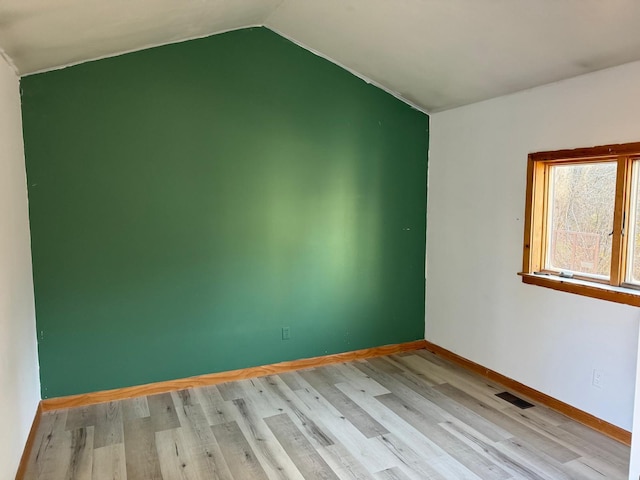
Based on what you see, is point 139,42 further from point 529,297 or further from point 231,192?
point 529,297

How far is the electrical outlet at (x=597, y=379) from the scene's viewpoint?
9.38 ft

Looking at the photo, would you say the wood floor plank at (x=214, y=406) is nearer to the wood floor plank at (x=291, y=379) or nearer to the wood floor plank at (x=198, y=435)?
the wood floor plank at (x=198, y=435)

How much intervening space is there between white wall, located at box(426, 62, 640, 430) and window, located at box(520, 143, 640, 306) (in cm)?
8

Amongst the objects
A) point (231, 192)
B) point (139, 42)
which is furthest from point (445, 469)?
point (139, 42)

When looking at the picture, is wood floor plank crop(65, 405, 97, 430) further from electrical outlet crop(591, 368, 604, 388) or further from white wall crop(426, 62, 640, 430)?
electrical outlet crop(591, 368, 604, 388)

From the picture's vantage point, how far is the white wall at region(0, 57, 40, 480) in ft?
7.22

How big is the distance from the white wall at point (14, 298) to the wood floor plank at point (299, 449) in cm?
140

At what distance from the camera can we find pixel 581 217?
10.1 ft

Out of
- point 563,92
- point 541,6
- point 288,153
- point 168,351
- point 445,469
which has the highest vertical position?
point 541,6

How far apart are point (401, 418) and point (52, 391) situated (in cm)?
240

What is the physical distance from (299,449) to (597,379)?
190 centimetres

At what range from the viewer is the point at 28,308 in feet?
9.37

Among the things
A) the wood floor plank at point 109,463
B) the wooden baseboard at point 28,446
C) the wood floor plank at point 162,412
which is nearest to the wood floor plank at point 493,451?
the wood floor plank at point 162,412

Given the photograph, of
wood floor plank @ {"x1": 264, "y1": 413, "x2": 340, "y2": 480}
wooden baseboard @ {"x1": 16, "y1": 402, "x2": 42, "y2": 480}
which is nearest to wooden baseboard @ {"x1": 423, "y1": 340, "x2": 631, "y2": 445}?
wood floor plank @ {"x1": 264, "y1": 413, "x2": 340, "y2": 480}
